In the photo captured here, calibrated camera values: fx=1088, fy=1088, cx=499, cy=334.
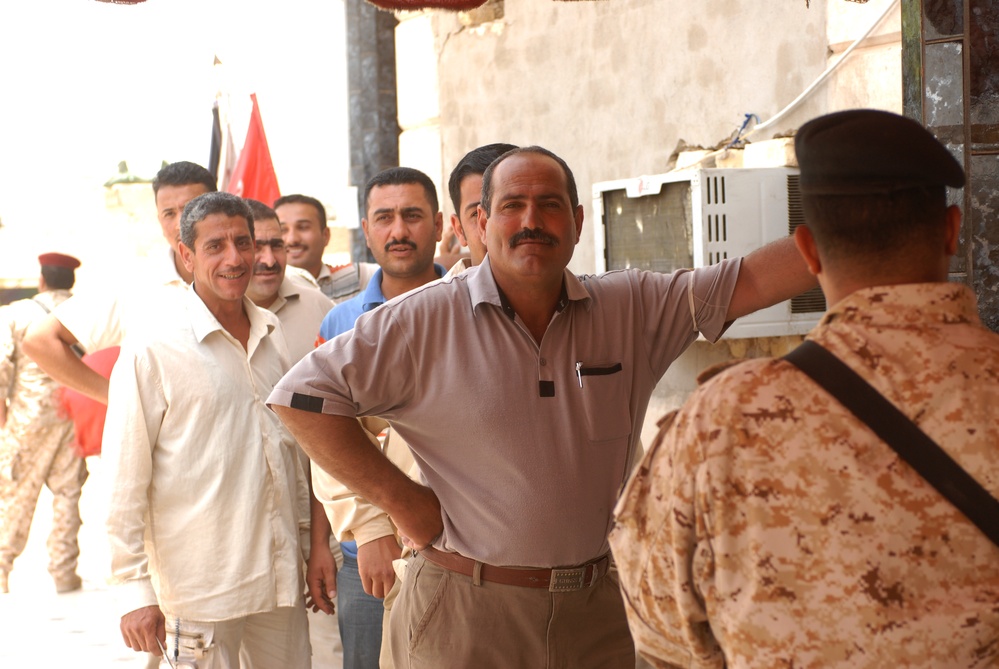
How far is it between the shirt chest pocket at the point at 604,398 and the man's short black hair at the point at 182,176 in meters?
2.59

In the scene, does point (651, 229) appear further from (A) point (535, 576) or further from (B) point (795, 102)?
(A) point (535, 576)

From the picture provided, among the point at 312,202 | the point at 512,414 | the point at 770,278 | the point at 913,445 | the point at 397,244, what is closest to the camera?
the point at 913,445

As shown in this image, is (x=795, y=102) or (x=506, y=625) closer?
(x=506, y=625)

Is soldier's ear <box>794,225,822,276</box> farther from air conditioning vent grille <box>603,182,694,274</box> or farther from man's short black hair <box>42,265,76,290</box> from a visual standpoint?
man's short black hair <box>42,265,76,290</box>

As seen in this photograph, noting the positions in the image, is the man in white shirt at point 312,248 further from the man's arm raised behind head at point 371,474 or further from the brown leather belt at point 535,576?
the brown leather belt at point 535,576

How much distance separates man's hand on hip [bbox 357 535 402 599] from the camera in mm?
3006

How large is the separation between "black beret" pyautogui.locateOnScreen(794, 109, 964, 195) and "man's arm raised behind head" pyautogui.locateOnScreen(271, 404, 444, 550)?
137 centimetres

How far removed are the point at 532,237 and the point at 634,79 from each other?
339cm

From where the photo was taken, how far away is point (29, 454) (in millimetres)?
7609

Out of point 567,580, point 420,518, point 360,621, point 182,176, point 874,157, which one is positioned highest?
point 182,176

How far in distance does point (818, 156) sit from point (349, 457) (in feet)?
4.67

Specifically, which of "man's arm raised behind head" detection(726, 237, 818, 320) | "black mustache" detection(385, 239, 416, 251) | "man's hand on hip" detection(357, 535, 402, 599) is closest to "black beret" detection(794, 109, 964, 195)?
"man's arm raised behind head" detection(726, 237, 818, 320)

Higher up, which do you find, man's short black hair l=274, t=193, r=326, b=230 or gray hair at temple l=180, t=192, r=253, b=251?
man's short black hair l=274, t=193, r=326, b=230

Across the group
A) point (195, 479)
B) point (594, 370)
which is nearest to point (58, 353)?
point (195, 479)
